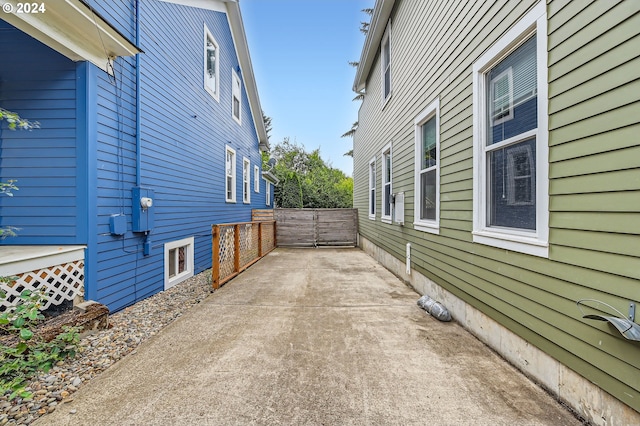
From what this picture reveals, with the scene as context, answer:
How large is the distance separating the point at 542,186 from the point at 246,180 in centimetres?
927

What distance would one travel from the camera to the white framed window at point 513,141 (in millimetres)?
2031

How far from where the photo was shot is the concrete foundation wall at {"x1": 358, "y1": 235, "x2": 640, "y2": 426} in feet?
5.09

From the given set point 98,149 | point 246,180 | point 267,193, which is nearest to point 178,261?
point 98,149

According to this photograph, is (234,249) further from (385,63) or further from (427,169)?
(385,63)

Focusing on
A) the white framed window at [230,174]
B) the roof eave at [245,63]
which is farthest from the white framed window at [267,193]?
the white framed window at [230,174]

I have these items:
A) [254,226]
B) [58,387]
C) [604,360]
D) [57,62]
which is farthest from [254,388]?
[254,226]

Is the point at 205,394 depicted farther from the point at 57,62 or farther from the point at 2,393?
the point at 57,62

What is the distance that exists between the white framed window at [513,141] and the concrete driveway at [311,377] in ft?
3.46

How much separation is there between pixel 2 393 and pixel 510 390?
340 centimetres

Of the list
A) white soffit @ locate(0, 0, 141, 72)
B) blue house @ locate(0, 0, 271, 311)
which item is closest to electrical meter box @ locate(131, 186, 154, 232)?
blue house @ locate(0, 0, 271, 311)

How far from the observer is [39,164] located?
3.34 meters

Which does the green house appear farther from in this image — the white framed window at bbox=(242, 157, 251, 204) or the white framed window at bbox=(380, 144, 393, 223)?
the white framed window at bbox=(242, 157, 251, 204)

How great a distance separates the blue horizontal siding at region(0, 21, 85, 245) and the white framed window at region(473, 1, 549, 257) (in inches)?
174

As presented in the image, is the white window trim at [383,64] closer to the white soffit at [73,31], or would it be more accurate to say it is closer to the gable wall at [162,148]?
the gable wall at [162,148]
